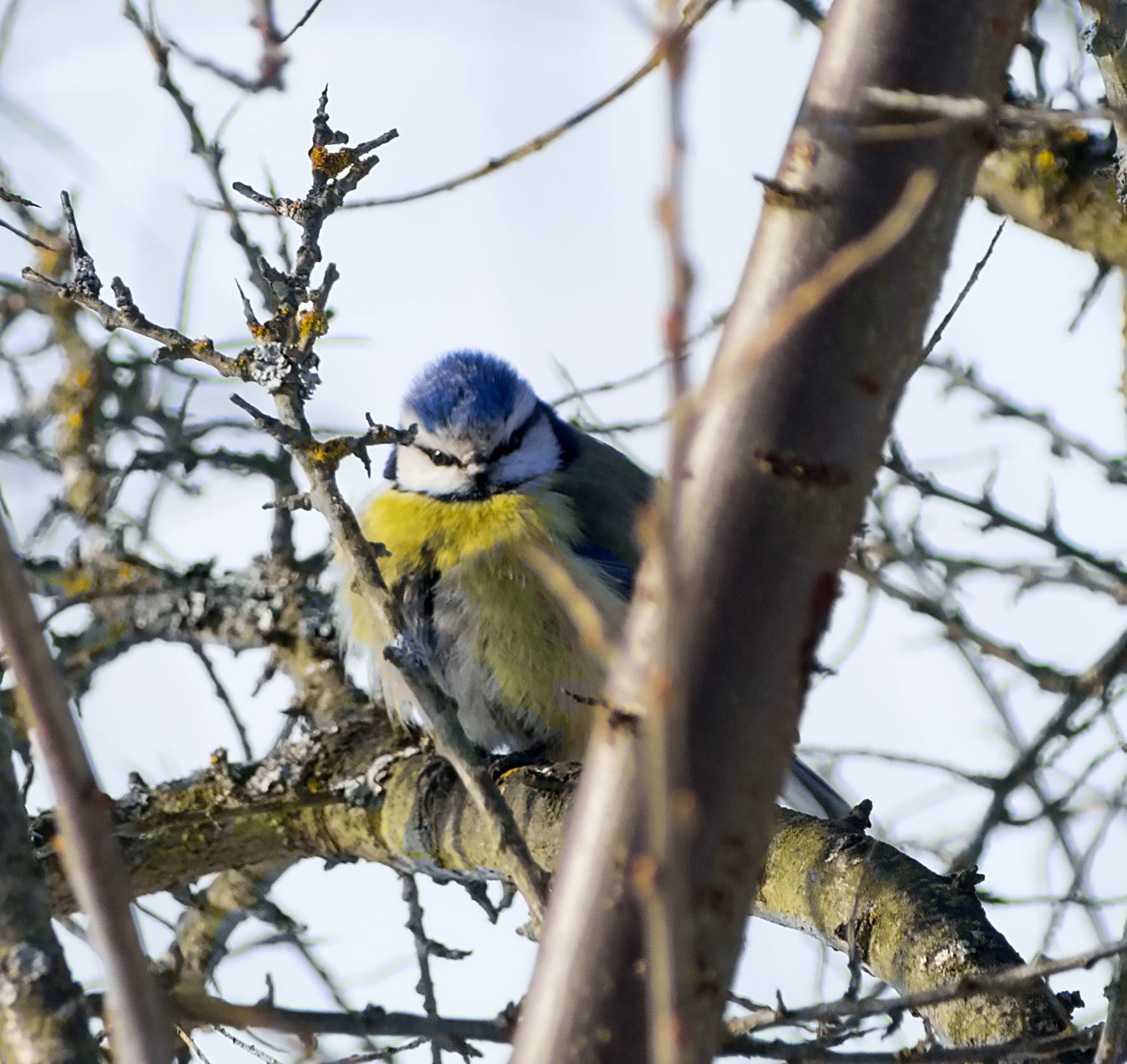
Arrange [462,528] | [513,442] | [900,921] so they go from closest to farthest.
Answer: [900,921], [462,528], [513,442]

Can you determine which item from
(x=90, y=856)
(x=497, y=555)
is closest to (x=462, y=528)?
(x=497, y=555)

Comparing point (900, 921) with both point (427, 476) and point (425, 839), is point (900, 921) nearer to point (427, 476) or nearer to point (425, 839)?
point (425, 839)

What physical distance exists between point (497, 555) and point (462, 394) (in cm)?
65

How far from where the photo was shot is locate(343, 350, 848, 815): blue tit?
319 centimetres

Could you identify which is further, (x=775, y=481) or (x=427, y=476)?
(x=427, y=476)

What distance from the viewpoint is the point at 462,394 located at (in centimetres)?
369

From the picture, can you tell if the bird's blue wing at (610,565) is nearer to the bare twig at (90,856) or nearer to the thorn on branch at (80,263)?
the thorn on branch at (80,263)

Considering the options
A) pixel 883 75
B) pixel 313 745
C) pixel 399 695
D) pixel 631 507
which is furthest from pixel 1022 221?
pixel 883 75

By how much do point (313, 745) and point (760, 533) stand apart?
84.4 inches

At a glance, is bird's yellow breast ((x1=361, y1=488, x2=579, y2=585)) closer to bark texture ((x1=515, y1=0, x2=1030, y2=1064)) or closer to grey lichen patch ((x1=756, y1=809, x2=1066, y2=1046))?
grey lichen patch ((x1=756, y1=809, x2=1066, y2=1046))

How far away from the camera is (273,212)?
1.86m

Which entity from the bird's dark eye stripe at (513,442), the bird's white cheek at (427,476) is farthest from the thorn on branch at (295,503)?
the bird's dark eye stripe at (513,442)

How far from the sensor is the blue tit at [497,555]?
3.19 meters

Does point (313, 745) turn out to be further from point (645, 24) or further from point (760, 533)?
point (645, 24)
